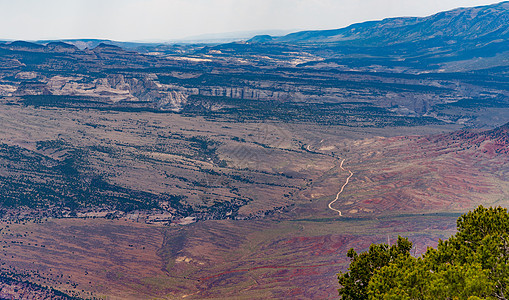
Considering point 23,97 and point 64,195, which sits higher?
point 23,97

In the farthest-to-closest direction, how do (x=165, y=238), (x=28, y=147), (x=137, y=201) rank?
(x=28, y=147)
(x=137, y=201)
(x=165, y=238)

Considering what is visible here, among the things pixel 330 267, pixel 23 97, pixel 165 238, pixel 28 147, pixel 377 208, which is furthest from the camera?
pixel 23 97

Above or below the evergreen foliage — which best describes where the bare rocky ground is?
below

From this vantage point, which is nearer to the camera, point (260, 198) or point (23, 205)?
point (23, 205)

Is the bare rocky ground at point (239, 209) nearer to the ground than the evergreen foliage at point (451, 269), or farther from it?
nearer to the ground

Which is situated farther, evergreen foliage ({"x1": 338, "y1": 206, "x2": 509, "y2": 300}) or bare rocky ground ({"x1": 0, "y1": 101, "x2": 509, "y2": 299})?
bare rocky ground ({"x1": 0, "y1": 101, "x2": 509, "y2": 299})

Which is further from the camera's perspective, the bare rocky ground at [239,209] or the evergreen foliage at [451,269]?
the bare rocky ground at [239,209]

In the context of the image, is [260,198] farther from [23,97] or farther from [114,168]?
[23,97]

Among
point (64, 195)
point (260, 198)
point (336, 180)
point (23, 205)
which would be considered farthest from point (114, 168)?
point (336, 180)
